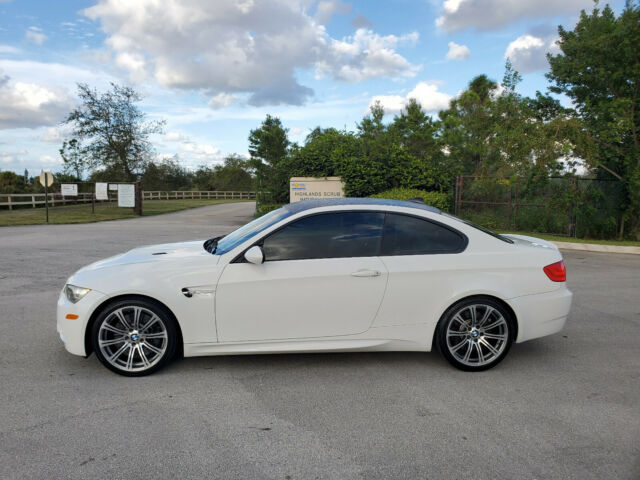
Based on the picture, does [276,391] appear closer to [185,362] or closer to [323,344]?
[323,344]

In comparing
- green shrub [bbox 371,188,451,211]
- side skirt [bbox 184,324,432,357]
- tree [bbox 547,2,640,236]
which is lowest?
side skirt [bbox 184,324,432,357]

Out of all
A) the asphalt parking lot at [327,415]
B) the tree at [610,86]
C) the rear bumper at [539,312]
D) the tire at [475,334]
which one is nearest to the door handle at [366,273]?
the tire at [475,334]

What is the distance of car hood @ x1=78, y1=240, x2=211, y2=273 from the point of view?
4.48 meters

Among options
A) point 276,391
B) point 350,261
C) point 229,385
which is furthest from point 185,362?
point 350,261

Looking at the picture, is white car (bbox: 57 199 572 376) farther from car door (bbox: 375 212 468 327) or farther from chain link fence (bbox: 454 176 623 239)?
chain link fence (bbox: 454 176 623 239)

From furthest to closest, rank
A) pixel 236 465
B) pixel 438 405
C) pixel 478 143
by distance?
pixel 478 143 < pixel 438 405 < pixel 236 465

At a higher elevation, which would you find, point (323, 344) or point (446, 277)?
point (446, 277)

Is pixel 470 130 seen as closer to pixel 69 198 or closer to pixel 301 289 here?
pixel 69 198

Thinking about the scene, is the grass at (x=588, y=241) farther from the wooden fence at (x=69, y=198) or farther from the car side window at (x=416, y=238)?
the wooden fence at (x=69, y=198)

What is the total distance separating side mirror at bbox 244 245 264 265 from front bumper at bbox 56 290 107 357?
1.27 meters

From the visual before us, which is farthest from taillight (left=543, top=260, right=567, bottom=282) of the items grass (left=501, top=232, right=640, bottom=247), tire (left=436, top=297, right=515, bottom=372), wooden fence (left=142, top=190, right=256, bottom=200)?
wooden fence (left=142, top=190, right=256, bottom=200)

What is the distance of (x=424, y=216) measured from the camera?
4602 mm

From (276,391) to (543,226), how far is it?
52.0 feet

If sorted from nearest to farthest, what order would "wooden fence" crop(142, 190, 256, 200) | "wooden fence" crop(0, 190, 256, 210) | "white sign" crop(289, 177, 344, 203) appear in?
"white sign" crop(289, 177, 344, 203) → "wooden fence" crop(0, 190, 256, 210) → "wooden fence" crop(142, 190, 256, 200)
